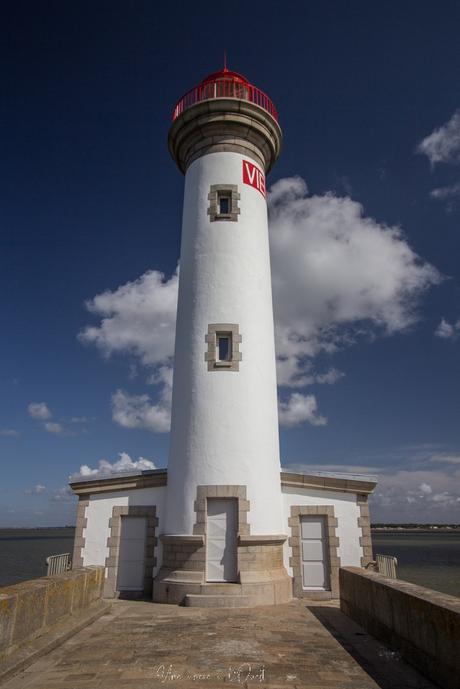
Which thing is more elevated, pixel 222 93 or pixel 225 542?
pixel 222 93

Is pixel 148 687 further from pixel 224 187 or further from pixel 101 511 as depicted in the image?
pixel 224 187

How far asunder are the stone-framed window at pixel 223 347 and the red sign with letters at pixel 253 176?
14.1 ft

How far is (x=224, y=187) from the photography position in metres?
13.0

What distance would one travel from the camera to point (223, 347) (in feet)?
39.3

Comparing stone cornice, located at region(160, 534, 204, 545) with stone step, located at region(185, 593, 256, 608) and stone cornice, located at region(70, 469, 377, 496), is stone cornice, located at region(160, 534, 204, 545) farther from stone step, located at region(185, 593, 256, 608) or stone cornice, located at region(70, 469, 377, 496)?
stone cornice, located at region(70, 469, 377, 496)

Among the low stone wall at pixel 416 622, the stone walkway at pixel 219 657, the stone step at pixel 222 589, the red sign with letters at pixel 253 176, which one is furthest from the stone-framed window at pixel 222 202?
the stone walkway at pixel 219 657

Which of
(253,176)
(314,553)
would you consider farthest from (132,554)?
(253,176)

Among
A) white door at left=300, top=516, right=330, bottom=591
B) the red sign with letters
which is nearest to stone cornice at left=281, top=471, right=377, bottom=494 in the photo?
white door at left=300, top=516, right=330, bottom=591

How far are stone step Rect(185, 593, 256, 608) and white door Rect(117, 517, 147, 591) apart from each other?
1.85 metres

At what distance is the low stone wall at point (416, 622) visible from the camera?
4.93 meters

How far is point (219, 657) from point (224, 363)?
6.46 m

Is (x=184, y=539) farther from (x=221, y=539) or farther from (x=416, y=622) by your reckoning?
(x=416, y=622)

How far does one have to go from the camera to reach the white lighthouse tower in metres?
10.6

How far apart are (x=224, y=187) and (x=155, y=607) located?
10.2 m
